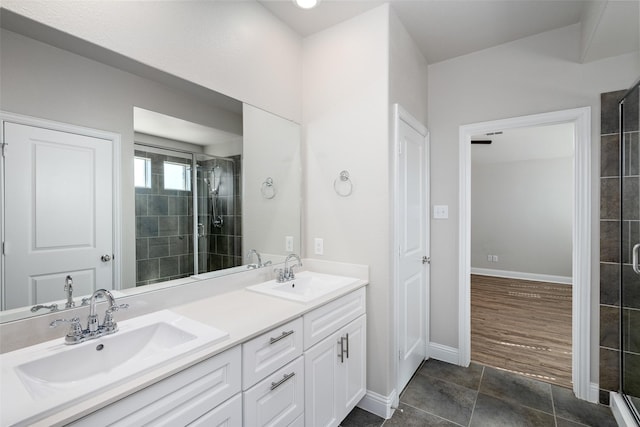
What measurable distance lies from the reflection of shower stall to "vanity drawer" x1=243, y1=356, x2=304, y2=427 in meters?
0.71

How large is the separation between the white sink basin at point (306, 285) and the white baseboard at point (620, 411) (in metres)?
1.74

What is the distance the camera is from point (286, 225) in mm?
2195

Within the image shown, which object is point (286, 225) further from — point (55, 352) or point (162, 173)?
point (55, 352)

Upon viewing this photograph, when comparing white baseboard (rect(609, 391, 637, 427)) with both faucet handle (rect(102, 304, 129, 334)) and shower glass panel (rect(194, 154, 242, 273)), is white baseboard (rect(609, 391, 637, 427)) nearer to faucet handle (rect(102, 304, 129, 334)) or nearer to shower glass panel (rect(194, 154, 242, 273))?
shower glass panel (rect(194, 154, 242, 273))

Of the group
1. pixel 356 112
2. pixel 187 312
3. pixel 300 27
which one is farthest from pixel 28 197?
pixel 300 27

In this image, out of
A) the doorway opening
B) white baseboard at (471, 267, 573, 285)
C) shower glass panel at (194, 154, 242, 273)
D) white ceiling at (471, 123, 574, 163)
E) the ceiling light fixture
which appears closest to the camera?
shower glass panel at (194, 154, 242, 273)

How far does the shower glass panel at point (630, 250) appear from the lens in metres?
1.74

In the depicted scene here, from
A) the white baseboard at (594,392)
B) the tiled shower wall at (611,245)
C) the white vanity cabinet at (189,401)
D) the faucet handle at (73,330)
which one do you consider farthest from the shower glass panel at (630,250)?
the faucet handle at (73,330)

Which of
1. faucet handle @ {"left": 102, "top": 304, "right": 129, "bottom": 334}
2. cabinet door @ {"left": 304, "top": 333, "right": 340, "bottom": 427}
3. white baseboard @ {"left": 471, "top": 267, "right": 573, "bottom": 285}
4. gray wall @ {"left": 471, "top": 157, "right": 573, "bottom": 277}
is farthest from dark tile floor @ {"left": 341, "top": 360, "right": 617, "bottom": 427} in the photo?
gray wall @ {"left": 471, "top": 157, "right": 573, "bottom": 277}

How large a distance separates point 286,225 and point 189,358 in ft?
4.31

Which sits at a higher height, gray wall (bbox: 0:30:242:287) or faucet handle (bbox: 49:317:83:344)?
gray wall (bbox: 0:30:242:287)

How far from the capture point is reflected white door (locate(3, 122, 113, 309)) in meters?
1.04

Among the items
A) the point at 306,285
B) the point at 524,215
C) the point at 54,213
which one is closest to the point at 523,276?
the point at 524,215

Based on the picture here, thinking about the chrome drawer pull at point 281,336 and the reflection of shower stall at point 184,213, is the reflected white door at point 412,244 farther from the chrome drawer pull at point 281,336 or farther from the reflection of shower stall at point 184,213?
the reflection of shower stall at point 184,213
